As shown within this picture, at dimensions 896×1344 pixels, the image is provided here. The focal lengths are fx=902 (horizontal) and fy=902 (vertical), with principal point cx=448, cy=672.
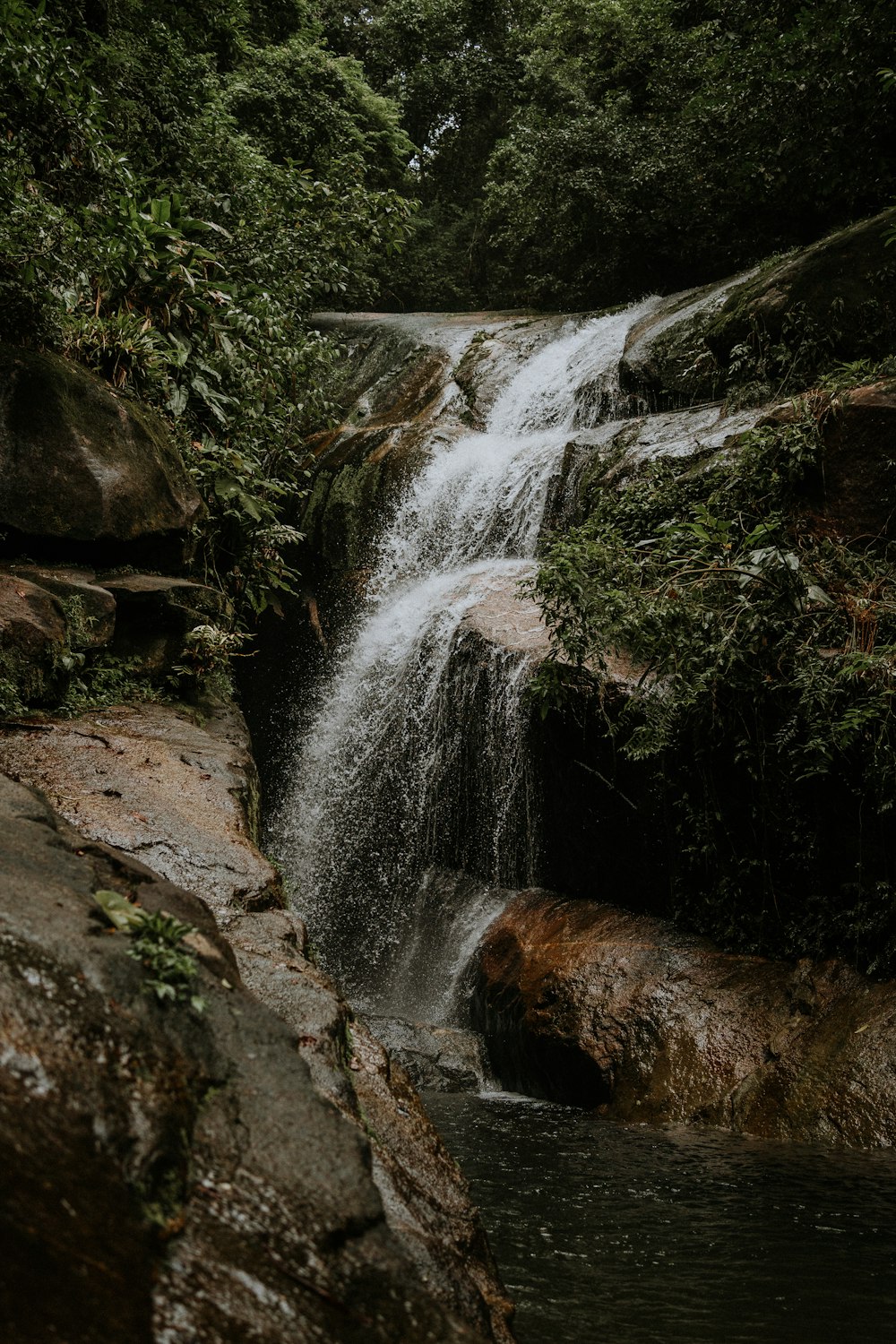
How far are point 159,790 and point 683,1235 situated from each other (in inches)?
134

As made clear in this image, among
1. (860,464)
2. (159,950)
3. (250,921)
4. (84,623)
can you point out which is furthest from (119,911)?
(860,464)

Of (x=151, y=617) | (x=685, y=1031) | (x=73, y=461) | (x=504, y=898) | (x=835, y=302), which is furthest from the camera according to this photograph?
(x=835, y=302)

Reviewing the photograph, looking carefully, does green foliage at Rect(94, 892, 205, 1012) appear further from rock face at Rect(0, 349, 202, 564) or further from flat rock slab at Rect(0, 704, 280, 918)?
rock face at Rect(0, 349, 202, 564)

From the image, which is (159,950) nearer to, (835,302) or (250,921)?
(250,921)

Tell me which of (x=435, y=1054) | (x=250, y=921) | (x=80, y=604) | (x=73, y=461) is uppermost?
(x=73, y=461)

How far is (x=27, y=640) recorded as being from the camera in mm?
5805

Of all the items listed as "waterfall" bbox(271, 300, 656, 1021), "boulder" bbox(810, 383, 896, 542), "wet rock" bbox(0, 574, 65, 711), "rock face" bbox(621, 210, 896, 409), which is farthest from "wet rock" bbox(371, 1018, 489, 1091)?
"rock face" bbox(621, 210, 896, 409)

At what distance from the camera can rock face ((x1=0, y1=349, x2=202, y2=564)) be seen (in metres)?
6.54

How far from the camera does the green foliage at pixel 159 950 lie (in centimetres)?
207

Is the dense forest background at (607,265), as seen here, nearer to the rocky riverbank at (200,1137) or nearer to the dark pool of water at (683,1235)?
the dark pool of water at (683,1235)

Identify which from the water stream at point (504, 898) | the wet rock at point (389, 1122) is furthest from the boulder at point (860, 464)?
the wet rock at point (389, 1122)

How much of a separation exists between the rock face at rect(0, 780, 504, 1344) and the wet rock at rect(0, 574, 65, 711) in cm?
379

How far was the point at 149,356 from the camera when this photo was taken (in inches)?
303

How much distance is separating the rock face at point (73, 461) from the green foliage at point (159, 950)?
519cm
